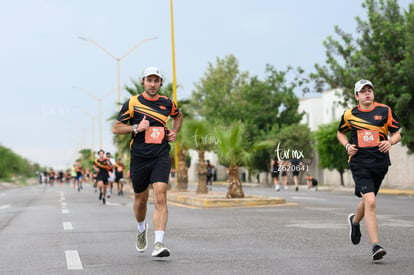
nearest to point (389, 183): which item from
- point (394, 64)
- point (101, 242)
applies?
point (394, 64)

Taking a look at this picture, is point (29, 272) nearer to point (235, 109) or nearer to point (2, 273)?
point (2, 273)

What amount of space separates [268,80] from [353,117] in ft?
156

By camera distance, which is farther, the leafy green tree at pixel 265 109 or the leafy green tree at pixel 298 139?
the leafy green tree at pixel 265 109

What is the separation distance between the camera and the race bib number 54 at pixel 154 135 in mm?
7969

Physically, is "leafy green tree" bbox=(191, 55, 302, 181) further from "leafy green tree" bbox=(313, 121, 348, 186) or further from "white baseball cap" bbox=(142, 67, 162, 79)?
"white baseball cap" bbox=(142, 67, 162, 79)

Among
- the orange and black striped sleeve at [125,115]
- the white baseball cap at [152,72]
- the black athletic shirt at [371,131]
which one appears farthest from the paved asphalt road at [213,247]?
the white baseball cap at [152,72]

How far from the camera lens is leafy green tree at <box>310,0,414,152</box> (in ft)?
92.1

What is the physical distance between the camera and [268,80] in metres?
55.2

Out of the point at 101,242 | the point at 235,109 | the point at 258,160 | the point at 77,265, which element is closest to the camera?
the point at 77,265

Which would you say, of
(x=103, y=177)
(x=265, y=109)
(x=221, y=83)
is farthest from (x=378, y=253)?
(x=221, y=83)

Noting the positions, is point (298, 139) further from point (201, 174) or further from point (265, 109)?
point (201, 174)

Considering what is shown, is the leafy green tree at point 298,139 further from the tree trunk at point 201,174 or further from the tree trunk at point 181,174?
the tree trunk at point 201,174

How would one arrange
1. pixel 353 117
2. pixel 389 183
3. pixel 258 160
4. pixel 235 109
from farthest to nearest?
pixel 235 109 < pixel 258 160 < pixel 389 183 < pixel 353 117

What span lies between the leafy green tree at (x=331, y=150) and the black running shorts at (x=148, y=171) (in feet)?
106
